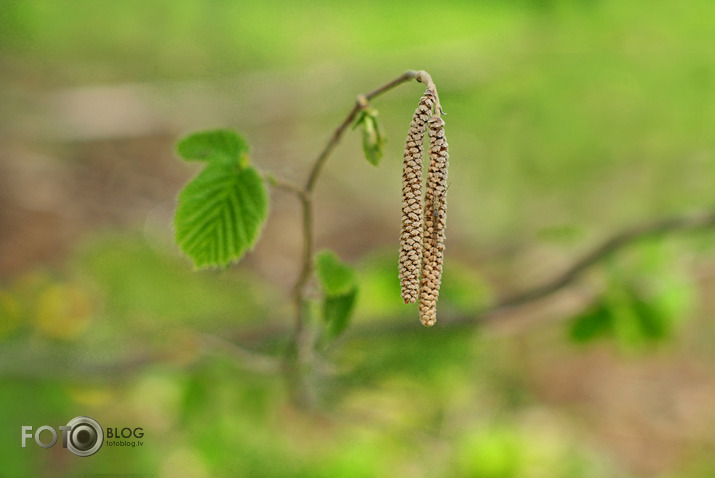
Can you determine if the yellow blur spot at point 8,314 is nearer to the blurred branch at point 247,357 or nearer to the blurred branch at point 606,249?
the blurred branch at point 247,357

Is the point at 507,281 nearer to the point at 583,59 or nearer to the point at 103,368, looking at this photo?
the point at 583,59

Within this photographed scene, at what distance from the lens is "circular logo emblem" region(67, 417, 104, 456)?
142cm

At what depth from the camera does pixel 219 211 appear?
74 cm

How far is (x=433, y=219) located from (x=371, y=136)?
4.4 inches

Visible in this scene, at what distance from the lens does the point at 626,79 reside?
10.2ft

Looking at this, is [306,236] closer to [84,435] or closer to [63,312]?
[84,435]

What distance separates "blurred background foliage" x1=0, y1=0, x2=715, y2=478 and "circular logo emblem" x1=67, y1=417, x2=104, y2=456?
0.30 feet

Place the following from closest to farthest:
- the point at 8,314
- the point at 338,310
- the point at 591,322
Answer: the point at 338,310, the point at 591,322, the point at 8,314

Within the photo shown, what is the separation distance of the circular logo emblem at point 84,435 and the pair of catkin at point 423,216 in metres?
1.04

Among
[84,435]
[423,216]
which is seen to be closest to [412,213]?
[423,216]

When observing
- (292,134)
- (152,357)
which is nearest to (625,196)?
(292,134)

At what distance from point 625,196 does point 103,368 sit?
1881mm

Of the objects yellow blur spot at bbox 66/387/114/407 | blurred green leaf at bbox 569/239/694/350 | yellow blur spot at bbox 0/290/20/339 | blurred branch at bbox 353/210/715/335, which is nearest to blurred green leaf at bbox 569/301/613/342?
blurred green leaf at bbox 569/239/694/350

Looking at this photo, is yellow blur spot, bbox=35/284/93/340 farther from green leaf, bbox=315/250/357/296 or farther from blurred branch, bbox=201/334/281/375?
green leaf, bbox=315/250/357/296
